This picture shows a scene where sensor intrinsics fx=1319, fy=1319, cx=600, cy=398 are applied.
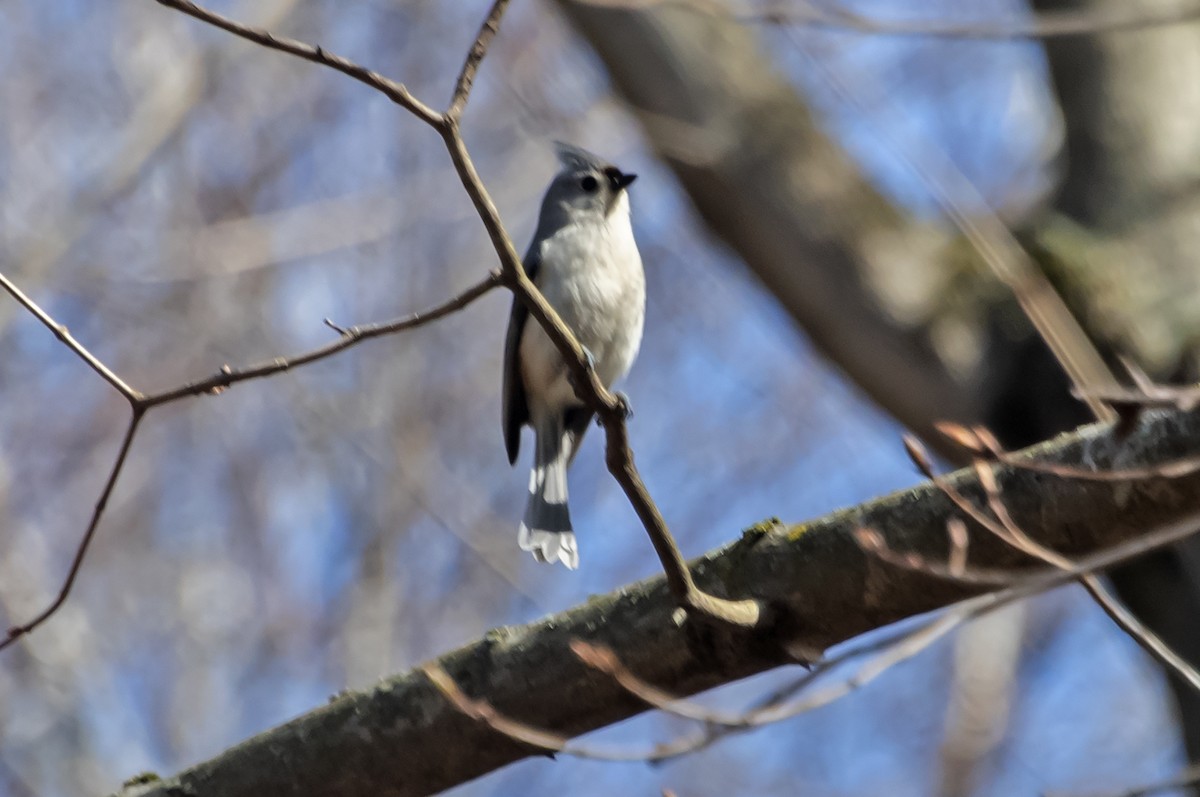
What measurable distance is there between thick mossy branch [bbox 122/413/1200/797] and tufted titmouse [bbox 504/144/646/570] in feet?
3.18

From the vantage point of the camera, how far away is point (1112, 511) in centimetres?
172

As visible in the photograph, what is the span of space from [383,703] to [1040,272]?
2.13 m

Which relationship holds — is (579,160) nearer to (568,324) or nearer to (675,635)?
(568,324)

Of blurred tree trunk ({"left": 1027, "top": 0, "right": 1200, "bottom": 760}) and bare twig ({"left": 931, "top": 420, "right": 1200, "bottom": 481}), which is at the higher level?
blurred tree trunk ({"left": 1027, "top": 0, "right": 1200, "bottom": 760})

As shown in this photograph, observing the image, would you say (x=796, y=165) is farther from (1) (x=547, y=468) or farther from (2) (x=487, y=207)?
(2) (x=487, y=207)

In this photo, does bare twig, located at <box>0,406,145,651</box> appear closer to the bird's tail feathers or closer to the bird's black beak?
the bird's tail feathers

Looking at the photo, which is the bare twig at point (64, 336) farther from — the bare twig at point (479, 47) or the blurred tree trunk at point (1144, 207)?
the blurred tree trunk at point (1144, 207)

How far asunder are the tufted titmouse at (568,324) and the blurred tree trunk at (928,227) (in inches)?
24.0

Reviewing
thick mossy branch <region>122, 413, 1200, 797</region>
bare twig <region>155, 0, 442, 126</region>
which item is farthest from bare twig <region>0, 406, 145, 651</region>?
bare twig <region>155, 0, 442, 126</region>

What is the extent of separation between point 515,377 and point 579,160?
61 cm

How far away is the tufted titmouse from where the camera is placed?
2984mm

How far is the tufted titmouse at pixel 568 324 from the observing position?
2984mm

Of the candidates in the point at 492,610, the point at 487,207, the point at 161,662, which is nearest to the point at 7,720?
the point at 161,662

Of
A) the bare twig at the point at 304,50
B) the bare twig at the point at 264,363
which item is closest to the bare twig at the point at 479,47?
the bare twig at the point at 304,50
